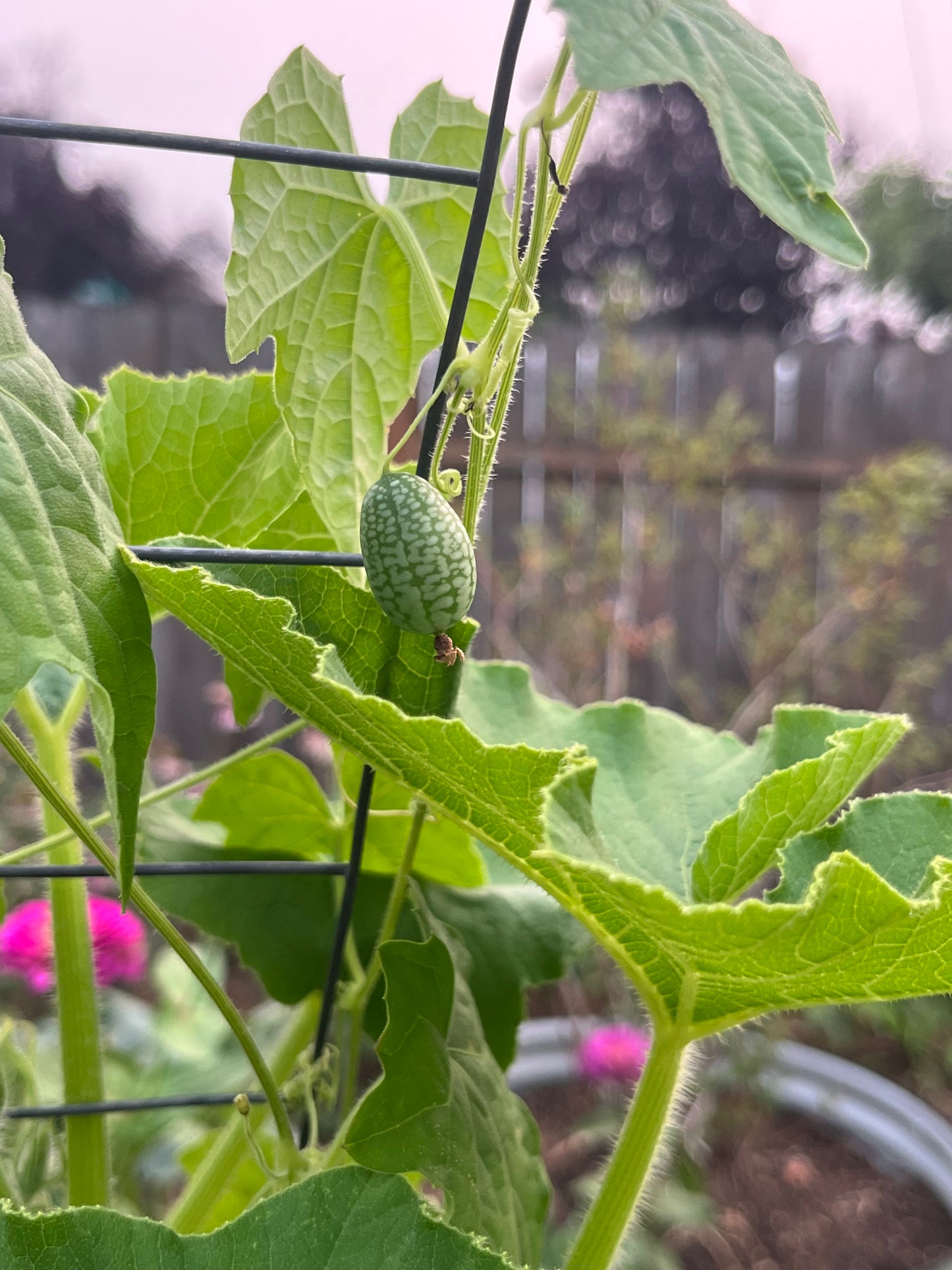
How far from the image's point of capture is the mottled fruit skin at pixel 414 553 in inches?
14.3

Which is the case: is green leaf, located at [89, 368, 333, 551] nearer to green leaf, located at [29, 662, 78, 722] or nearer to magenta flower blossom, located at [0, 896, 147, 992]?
green leaf, located at [29, 662, 78, 722]

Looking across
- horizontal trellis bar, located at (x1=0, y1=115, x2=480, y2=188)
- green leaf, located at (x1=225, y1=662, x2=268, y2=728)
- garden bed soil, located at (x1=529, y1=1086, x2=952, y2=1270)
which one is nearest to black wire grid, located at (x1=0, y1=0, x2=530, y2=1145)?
horizontal trellis bar, located at (x1=0, y1=115, x2=480, y2=188)

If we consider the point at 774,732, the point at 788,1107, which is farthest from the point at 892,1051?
the point at 774,732

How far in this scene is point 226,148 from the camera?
1.21 feet

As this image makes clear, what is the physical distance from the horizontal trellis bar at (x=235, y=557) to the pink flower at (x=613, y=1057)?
1.22 metres

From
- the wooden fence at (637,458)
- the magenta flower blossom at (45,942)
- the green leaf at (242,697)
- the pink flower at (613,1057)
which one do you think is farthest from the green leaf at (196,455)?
the wooden fence at (637,458)

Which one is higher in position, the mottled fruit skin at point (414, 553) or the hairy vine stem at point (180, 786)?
the mottled fruit skin at point (414, 553)

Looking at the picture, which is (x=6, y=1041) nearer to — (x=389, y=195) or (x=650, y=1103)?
(x=650, y=1103)

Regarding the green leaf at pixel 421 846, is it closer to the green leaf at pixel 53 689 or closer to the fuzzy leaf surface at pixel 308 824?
the fuzzy leaf surface at pixel 308 824

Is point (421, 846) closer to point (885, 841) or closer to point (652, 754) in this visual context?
point (652, 754)

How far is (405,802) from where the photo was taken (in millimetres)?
610

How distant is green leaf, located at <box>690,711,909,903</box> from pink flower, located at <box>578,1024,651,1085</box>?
1.02 meters

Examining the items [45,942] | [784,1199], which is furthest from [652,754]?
[784,1199]

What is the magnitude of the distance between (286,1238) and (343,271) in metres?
0.41
